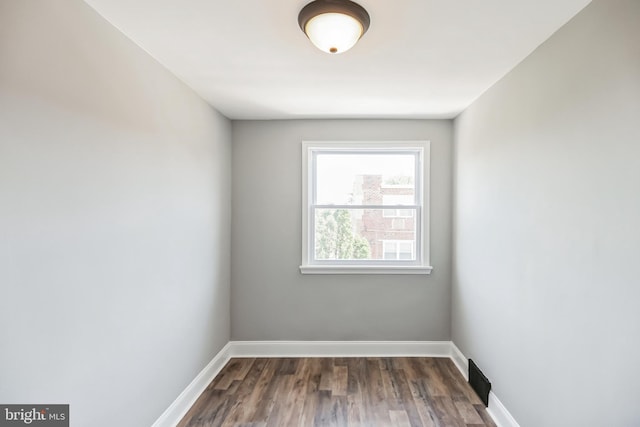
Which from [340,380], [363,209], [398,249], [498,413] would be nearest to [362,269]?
[398,249]

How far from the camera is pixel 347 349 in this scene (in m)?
3.54

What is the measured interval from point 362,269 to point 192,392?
1.88 metres

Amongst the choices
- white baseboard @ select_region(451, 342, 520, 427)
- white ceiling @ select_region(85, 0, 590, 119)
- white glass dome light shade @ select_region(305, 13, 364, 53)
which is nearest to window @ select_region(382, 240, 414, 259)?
white baseboard @ select_region(451, 342, 520, 427)

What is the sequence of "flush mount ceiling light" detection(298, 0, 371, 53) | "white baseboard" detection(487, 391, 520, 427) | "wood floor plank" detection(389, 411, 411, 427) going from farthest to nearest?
"wood floor plank" detection(389, 411, 411, 427) → "white baseboard" detection(487, 391, 520, 427) → "flush mount ceiling light" detection(298, 0, 371, 53)

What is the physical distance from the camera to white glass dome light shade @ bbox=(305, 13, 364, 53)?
1540 millimetres

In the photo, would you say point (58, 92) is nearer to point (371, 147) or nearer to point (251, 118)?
point (251, 118)

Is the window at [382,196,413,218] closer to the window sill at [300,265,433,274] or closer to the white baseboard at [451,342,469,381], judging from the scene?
the window sill at [300,265,433,274]

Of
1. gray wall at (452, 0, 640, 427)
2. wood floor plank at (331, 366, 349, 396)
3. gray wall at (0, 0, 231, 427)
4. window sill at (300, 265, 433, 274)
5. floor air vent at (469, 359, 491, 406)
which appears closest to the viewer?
gray wall at (0, 0, 231, 427)

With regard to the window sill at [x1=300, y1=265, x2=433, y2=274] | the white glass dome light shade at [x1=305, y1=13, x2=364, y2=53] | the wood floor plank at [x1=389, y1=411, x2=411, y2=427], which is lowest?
the wood floor plank at [x1=389, y1=411, x2=411, y2=427]

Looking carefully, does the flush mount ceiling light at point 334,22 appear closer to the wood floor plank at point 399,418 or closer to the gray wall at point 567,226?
the gray wall at point 567,226

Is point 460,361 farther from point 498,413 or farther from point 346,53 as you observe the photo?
point 346,53

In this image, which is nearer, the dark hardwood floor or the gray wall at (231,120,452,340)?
the dark hardwood floor

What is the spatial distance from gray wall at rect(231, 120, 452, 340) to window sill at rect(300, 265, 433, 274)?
7 cm

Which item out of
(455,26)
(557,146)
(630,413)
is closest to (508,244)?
(557,146)
